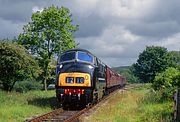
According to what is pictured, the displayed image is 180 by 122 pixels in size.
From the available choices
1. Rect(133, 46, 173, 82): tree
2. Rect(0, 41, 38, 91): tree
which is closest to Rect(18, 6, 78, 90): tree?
Rect(0, 41, 38, 91): tree

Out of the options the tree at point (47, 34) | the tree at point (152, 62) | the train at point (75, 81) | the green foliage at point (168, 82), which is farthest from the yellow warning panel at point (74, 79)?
the tree at point (152, 62)

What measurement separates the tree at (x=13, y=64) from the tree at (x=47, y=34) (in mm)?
10383

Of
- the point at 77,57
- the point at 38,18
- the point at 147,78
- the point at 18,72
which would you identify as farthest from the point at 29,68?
the point at 147,78

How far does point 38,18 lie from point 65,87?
2913 centimetres

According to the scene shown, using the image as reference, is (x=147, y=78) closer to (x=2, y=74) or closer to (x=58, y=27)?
(x=58, y=27)

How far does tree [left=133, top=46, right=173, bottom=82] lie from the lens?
9799 cm

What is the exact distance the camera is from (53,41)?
180ft

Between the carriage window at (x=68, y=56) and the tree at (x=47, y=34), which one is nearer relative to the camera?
the carriage window at (x=68, y=56)

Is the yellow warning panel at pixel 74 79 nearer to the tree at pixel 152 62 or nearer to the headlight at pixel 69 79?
the headlight at pixel 69 79

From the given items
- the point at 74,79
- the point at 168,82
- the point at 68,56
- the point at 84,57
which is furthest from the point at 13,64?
the point at 74,79

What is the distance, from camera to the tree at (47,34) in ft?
176

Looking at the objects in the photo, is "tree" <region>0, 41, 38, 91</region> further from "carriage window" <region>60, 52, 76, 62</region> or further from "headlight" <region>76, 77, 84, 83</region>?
"headlight" <region>76, 77, 84, 83</region>

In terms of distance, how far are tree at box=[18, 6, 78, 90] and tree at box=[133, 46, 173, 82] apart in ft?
149

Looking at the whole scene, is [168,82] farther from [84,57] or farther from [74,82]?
[74,82]
